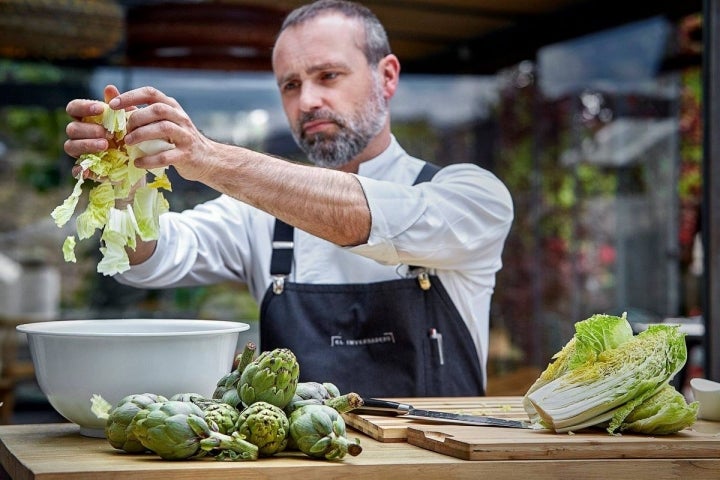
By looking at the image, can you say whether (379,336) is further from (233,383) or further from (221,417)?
(221,417)

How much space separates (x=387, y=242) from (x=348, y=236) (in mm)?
93

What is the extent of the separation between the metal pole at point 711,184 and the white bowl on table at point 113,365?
218 centimetres

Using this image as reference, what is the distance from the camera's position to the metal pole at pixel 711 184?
11.6 feet

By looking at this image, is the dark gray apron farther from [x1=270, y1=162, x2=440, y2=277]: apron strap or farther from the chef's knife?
the chef's knife

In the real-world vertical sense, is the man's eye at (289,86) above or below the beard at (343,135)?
above

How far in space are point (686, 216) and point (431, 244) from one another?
5022 millimetres

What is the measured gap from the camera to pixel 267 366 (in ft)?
5.58

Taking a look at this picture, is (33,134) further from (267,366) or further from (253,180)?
(267,366)

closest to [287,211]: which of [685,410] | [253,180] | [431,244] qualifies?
[253,180]

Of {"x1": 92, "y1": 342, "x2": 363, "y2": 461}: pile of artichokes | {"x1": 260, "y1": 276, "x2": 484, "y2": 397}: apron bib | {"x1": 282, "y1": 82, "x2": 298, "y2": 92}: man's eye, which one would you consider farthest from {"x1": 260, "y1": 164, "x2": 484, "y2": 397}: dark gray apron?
{"x1": 92, "y1": 342, "x2": 363, "y2": 461}: pile of artichokes

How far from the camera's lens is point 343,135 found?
2.74m

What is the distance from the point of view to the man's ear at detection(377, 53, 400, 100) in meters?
2.88

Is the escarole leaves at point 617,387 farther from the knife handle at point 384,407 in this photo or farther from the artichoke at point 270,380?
the artichoke at point 270,380

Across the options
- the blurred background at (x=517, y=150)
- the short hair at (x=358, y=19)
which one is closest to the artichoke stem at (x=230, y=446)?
the short hair at (x=358, y=19)
